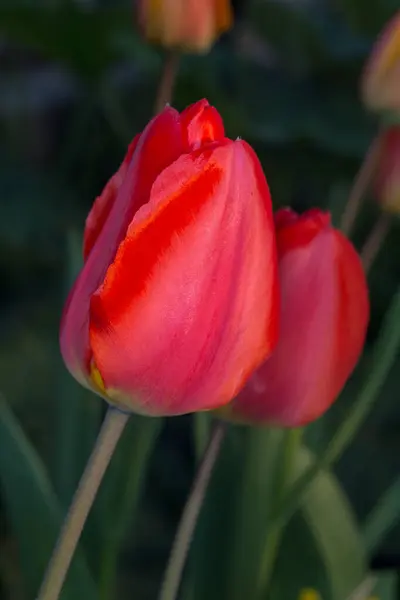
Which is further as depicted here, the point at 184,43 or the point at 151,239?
the point at 184,43

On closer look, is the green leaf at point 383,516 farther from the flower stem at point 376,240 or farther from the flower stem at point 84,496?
the flower stem at point 84,496

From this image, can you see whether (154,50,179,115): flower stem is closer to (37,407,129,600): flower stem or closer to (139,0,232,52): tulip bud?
(139,0,232,52): tulip bud

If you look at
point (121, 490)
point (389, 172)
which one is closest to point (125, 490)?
point (121, 490)

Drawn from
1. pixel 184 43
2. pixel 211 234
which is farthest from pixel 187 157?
pixel 184 43

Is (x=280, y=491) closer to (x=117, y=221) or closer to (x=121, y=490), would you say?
(x=121, y=490)

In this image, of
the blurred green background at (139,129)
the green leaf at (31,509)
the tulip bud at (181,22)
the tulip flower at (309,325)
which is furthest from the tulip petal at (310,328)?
the blurred green background at (139,129)

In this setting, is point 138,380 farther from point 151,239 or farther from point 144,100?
point 144,100
